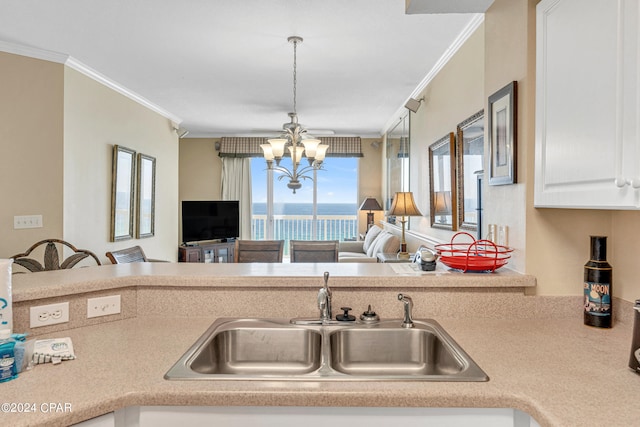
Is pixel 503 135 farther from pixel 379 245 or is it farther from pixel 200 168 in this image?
pixel 200 168

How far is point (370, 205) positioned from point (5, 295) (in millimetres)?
5990

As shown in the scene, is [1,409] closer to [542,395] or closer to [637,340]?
[542,395]

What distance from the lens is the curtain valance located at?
7.11 meters

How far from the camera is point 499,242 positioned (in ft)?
5.47

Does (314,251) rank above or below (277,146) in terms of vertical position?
below

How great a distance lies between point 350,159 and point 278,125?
5.23 ft

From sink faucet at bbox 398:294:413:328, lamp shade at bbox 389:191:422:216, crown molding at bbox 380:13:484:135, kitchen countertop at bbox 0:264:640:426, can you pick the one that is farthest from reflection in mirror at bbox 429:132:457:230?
sink faucet at bbox 398:294:413:328

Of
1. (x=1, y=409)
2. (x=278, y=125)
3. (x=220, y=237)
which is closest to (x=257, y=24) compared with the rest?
(x=1, y=409)

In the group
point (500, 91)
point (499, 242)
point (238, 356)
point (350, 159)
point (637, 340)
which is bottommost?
point (238, 356)

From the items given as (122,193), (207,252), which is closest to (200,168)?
(207,252)

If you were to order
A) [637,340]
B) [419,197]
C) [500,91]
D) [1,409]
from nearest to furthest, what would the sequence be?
[1,409] → [637,340] → [500,91] → [419,197]

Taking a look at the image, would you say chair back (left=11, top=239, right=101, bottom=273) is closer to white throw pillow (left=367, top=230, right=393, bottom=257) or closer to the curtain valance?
white throw pillow (left=367, top=230, right=393, bottom=257)

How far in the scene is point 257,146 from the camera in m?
7.11

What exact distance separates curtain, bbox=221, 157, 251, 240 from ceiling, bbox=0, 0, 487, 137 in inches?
83.6
